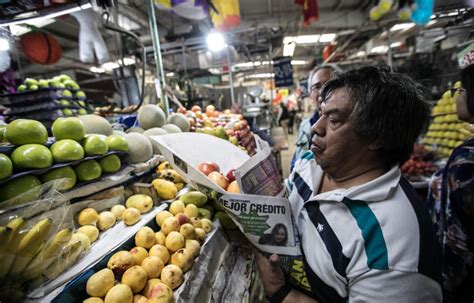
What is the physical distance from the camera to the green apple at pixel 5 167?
85 centimetres

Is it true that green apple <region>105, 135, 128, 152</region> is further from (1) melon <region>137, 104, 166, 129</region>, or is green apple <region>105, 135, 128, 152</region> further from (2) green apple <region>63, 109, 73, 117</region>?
(2) green apple <region>63, 109, 73, 117</region>

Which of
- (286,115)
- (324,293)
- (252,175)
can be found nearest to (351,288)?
(324,293)

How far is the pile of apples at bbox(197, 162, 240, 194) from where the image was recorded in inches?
45.6

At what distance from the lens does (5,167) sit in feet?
2.83

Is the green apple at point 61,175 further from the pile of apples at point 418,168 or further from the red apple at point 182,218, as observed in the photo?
the pile of apples at point 418,168

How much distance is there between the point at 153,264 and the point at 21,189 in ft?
1.99

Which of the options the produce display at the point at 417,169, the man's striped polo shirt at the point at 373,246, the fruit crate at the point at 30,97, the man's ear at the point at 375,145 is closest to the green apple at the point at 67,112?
the fruit crate at the point at 30,97

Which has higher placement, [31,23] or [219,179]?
[31,23]

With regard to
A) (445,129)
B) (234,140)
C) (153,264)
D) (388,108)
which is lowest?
(445,129)

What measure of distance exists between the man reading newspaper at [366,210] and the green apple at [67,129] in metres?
1.10

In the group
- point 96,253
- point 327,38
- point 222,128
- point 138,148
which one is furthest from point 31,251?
point 327,38

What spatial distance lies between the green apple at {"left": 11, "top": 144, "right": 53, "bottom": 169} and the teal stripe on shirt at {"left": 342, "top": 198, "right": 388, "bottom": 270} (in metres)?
1.28

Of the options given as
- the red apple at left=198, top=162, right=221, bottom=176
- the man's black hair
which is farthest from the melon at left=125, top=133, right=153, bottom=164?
the man's black hair

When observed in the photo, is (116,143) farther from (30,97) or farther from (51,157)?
(30,97)
